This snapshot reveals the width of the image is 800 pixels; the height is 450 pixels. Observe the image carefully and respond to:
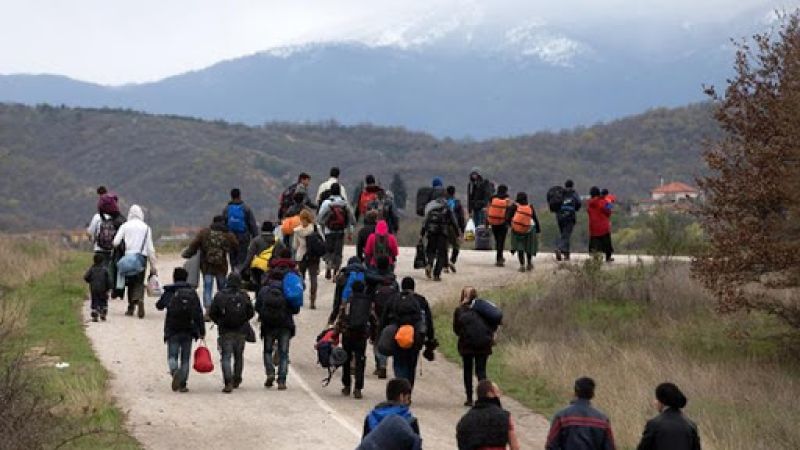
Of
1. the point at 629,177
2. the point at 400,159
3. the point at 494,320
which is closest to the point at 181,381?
the point at 494,320

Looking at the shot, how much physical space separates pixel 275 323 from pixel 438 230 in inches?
382

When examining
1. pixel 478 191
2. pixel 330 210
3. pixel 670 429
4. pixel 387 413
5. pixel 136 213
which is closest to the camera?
pixel 387 413

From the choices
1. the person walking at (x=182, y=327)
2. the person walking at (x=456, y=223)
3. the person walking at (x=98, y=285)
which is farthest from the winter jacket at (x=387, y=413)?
the person walking at (x=456, y=223)

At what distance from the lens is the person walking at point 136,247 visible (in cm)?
2370

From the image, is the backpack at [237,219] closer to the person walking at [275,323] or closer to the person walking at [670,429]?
the person walking at [275,323]

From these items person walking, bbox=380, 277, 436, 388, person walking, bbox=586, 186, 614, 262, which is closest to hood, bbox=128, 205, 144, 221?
person walking, bbox=380, 277, 436, 388

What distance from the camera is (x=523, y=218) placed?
96.6ft

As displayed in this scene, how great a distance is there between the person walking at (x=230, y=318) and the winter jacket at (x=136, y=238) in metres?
5.81

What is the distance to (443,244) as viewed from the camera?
1109 inches

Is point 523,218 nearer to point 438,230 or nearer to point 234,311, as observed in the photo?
point 438,230

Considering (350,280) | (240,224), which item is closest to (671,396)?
(350,280)

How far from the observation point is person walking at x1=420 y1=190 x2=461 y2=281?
91.0 ft

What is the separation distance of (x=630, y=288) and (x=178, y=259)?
11.7m

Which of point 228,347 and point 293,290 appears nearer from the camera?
point 228,347
